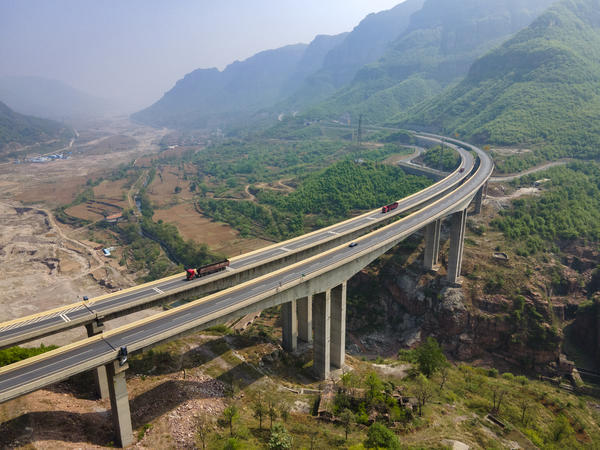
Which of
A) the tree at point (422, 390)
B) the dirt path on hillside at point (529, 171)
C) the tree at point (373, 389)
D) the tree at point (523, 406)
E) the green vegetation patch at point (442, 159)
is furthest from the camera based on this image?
the green vegetation patch at point (442, 159)

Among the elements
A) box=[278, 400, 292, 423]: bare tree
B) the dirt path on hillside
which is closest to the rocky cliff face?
box=[278, 400, 292, 423]: bare tree

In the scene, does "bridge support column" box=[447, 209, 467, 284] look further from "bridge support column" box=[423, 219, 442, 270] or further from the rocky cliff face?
"bridge support column" box=[423, 219, 442, 270]

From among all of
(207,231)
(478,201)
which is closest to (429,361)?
(478,201)

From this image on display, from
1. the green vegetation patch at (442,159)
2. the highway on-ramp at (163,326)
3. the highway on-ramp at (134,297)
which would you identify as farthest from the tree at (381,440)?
the green vegetation patch at (442,159)

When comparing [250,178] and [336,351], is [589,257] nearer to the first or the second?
[336,351]

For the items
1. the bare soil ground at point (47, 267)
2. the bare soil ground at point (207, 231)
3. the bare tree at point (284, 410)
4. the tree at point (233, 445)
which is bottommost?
the bare soil ground at point (47, 267)

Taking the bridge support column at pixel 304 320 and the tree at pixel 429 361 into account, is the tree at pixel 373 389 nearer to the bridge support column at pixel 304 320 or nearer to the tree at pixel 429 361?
the tree at pixel 429 361

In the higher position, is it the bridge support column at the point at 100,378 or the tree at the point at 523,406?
the bridge support column at the point at 100,378

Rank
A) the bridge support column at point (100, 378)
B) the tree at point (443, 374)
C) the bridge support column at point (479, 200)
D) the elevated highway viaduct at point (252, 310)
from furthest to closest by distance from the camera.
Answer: the bridge support column at point (479, 200) < the tree at point (443, 374) < the bridge support column at point (100, 378) < the elevated highway viaduct at point (252, 310)
